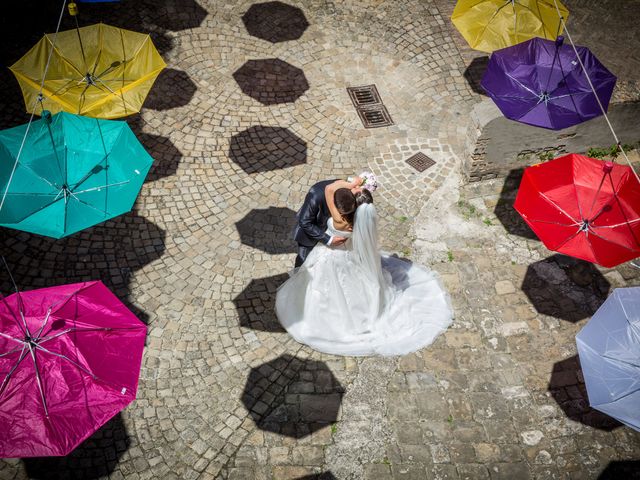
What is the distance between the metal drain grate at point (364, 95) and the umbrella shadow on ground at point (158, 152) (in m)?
3.52

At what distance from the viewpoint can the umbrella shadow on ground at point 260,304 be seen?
7613 mm

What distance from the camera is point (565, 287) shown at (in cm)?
829

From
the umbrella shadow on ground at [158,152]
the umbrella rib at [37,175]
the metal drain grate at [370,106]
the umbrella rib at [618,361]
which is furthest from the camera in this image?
the metal drain grate at [370,106]

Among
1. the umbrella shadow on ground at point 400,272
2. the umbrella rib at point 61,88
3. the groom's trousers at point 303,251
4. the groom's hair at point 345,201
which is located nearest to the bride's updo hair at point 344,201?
the groom's hair at point 345,201

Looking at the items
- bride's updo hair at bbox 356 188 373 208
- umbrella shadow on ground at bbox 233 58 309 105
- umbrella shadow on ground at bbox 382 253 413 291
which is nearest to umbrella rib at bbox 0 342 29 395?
bride's updo hair at bbox 356 188 373 208

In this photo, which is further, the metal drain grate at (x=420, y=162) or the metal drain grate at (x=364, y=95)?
the metal drain grate at (x=364, y=95)

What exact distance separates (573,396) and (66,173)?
7.02m

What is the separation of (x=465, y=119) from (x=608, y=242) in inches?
190

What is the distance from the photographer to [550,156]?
9.41 meters

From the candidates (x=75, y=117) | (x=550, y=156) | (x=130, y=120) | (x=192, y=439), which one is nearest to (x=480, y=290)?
(x=550, y=156)

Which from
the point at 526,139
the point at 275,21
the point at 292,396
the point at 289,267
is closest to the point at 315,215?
the point at 289,267

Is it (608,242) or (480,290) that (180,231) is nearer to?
(480,290)

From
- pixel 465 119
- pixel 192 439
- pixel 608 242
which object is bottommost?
pixel 192 439

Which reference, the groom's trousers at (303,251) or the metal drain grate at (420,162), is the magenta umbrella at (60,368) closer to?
the groom's trousers at (303,251)
